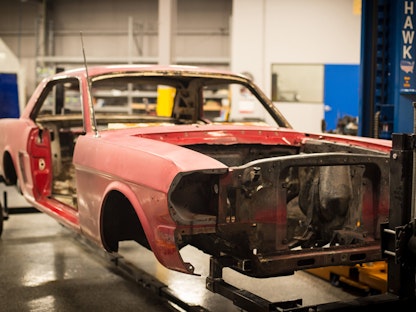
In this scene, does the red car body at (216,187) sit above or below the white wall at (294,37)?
below

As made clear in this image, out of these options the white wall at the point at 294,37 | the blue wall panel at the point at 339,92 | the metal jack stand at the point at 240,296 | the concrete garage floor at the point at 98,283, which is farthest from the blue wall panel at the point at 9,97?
the metal jack stand at the point at 240,296

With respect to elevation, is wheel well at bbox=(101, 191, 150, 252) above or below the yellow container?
below

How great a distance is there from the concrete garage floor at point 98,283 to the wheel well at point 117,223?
0.61 m

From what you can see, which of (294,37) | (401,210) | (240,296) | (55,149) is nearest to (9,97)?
(294,37)

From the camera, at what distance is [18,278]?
15.9 ft

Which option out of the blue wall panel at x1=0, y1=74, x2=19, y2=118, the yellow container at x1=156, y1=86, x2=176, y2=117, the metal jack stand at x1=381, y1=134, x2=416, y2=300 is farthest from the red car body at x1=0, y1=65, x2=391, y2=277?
the blue wall panel at x1=0, y1=74, x2=19, y2=118

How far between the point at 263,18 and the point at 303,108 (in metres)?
1.96

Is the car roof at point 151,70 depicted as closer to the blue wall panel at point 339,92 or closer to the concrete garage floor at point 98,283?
the concrete garage floor at point 98,283

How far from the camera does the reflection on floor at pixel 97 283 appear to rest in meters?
4.25

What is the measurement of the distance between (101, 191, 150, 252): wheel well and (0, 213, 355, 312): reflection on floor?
0.61 metres

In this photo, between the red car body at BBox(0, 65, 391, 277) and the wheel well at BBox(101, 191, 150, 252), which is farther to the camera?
the wheel well at BBox(101, 191, 150, 252)

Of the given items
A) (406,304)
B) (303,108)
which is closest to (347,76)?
→ (303,108)

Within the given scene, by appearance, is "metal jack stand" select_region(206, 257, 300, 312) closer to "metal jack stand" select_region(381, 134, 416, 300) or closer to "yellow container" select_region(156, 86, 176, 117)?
"metal jack stand" select_region(381, 134, 416, 300)

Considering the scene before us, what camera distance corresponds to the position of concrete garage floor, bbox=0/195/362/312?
4246 millimetres
